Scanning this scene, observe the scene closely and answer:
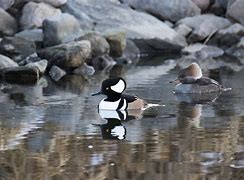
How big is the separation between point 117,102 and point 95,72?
5943 mm

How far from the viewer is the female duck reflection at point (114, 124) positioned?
28.8ft

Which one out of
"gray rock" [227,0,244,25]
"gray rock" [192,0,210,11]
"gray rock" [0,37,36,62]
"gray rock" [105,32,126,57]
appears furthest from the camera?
"gray rock" [192,0,210,11]

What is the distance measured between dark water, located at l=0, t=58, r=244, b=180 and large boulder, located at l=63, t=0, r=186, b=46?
8.15 metres

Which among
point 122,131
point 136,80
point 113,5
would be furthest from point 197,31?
point 122,131

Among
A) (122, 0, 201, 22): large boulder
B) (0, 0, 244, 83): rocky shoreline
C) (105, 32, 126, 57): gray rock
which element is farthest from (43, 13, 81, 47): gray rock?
(122, 0, 201, 22): large boulder

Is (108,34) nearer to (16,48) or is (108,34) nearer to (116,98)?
(16,48)

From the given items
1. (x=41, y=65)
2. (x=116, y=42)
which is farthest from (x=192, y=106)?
(x=116, y=42)

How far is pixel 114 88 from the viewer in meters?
10.6

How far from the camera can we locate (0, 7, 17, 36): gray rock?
19938 mm

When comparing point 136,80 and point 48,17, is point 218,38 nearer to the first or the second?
point 48,17

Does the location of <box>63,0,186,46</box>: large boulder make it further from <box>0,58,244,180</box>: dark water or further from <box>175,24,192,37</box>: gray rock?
<box>0,58,244,180</box>: dark water

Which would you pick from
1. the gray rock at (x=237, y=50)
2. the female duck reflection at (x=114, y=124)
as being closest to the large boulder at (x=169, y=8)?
the gray rock at (x=237, y=50)

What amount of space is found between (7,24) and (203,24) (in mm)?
5729

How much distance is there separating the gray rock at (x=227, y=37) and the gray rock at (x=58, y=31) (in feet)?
15.3
